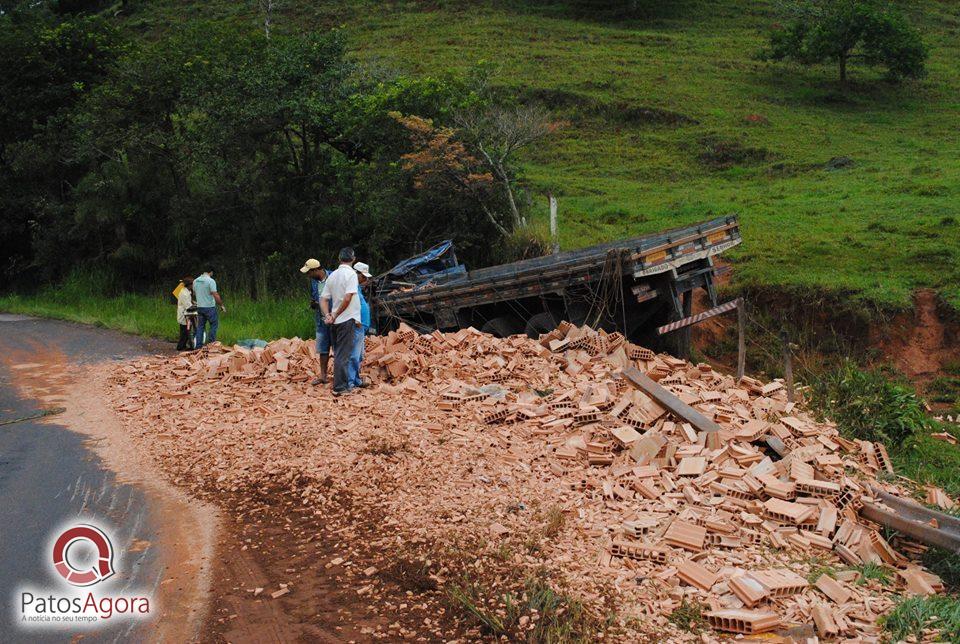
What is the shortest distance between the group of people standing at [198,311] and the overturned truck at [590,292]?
2912mm

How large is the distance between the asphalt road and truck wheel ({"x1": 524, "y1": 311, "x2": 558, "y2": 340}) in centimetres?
709

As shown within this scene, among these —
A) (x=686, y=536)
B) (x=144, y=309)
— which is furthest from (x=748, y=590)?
(x=144, y=309)

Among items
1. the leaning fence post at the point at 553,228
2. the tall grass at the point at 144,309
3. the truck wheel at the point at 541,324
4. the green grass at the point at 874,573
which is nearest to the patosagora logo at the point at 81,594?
the green grass at the point at 874,573

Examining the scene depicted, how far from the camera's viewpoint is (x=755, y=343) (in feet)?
54.2

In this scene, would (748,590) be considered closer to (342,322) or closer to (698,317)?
(342,322)

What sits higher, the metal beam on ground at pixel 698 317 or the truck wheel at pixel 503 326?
Result: the metal beam on ground at pixel 698 317

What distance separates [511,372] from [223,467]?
12.5 ft

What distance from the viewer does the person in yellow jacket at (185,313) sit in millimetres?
16359

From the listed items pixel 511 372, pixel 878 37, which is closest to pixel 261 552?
pixel 511 372

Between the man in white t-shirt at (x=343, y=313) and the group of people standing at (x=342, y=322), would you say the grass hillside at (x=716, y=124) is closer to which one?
the group of people standing at (x=342, y=322)

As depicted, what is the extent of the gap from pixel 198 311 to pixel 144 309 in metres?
7.90

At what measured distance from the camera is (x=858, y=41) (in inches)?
1455

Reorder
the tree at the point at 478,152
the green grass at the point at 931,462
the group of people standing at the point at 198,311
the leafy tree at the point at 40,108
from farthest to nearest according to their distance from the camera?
the leafy tree at the point at 40,108
the tree at the point at 478,152
the group of people standing at the point at 198,311
the green grass at the point at 931,462

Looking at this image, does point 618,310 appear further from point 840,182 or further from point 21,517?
point 840,182
